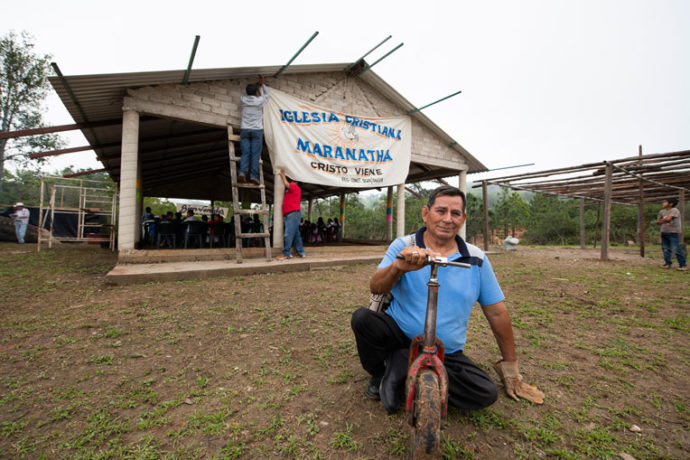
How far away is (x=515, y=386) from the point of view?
200 centimetres

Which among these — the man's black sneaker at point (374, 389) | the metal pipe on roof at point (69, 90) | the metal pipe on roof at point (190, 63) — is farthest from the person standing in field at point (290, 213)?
the man's black sneaker at point (374, 389)

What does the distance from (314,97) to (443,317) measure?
705cm

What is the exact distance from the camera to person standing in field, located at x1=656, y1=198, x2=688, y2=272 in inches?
275

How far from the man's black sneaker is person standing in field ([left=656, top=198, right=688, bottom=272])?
8.87 metres

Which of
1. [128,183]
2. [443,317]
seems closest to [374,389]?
A: [443,317]

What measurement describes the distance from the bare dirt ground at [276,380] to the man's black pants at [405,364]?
0.51 feet

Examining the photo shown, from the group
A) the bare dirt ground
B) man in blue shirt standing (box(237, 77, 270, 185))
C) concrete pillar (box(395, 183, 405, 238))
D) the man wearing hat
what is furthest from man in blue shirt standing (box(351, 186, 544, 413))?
the man wearing hat

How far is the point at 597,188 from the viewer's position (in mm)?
12000

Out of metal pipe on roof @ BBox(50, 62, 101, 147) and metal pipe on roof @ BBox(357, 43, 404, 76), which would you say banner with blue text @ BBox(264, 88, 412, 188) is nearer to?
metal pipe on roof @ BBox(357, 43, 404, 76)

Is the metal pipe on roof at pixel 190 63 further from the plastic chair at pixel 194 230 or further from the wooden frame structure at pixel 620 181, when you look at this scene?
the wooden frame structure at pixel 620 181

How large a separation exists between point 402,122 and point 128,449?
8.97 metres

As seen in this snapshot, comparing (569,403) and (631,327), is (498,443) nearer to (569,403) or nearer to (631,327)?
(569,403)

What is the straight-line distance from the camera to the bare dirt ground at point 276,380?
5.17 ft

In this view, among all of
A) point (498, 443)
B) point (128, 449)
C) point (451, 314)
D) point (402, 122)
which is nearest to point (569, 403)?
point (498, 443)
